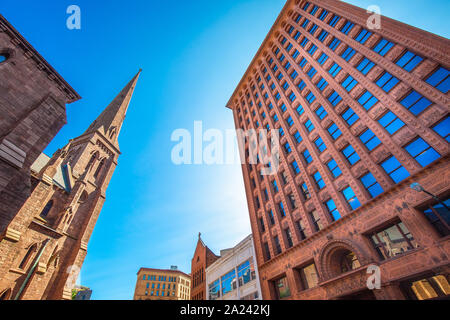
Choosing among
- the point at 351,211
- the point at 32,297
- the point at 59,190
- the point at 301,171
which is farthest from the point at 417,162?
the point at 59,190

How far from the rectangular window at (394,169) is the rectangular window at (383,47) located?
10.4 metres

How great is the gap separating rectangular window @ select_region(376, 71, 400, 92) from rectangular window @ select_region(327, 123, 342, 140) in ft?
16.3

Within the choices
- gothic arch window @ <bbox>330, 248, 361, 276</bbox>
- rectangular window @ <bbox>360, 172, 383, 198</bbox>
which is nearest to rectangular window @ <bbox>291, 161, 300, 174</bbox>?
rectangular window @ <bbox>360, 172, 383, 198</bbox>

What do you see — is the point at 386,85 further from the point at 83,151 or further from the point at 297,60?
the point at 83,151

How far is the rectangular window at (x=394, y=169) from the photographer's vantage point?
15984mm

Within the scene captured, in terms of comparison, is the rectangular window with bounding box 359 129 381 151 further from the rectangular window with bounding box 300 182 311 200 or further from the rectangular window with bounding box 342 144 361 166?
the rectangular window with bounding box 300 182 311 200

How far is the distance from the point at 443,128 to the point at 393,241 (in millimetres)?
8332

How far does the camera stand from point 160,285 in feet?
249

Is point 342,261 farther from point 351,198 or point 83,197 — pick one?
point 83,197

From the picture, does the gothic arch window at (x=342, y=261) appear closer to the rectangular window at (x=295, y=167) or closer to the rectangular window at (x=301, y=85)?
the rectangular window at (x=295, y=167)

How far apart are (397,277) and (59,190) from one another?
36486mm

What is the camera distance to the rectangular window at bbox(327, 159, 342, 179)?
20.5m

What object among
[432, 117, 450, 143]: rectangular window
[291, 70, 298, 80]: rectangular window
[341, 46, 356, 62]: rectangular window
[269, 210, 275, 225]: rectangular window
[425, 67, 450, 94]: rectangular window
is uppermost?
[291, 70, 298, 80]: rectangular window

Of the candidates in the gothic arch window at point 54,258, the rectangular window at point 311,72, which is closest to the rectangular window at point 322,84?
the rectangular window at point 311,72
